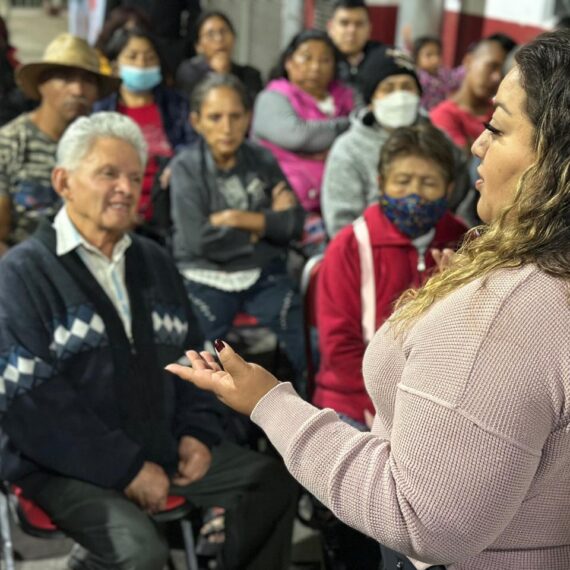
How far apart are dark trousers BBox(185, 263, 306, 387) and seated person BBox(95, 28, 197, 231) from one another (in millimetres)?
1096

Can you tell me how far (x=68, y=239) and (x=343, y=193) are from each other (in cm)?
163

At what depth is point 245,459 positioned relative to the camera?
2795 millimetres

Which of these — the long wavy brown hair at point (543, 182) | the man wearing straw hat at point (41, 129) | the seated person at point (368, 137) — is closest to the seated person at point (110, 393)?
the man wearing straw hat at point (41, 129)

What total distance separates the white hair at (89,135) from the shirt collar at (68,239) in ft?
0.58

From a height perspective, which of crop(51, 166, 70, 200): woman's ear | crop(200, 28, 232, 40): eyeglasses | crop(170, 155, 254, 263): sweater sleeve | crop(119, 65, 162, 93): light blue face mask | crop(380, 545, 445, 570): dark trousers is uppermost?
crop(200, 28, 232, 40): eyeglasses

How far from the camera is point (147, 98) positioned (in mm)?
4707

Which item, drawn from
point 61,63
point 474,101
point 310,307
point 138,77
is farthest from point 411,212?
point 474,101

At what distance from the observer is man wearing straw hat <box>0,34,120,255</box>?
12.0ft

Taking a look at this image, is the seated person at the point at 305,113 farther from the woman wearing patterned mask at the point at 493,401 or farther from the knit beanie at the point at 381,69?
the woman wearing patterned mask at the point at 493,401

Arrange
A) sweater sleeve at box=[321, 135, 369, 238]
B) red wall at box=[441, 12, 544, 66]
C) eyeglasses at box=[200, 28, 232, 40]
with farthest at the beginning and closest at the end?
1. red wall at box=[441, 12, 544, 66]
2. eyeglasses at box=[200, 28, 232, 40]
3. sweater sleeve at box=[321, 135, 369, 238]

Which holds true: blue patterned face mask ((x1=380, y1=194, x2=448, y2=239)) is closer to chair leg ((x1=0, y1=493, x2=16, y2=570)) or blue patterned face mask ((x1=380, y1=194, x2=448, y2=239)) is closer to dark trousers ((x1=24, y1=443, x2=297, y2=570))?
dark trousers ((x1=24, y1=443, x2=297, y2=570))

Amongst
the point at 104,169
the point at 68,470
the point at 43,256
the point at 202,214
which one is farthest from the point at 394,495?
the point at 202,214

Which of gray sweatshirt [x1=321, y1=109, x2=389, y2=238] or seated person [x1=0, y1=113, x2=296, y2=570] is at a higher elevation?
gray sweatshirt [x1=321, y1=109, x2=389, y2=238]

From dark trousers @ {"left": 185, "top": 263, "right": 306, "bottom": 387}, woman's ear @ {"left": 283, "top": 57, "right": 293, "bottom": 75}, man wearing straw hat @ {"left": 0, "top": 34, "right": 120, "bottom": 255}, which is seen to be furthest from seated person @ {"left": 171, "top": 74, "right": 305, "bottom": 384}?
woman's ear @ {"left": 283, "top": 57, "right": 293, "bottom": 75}
